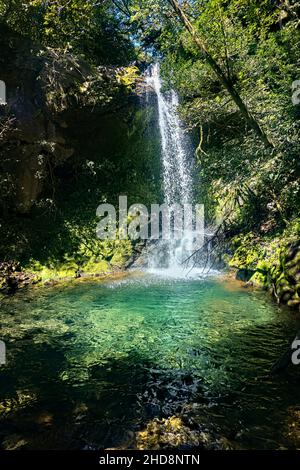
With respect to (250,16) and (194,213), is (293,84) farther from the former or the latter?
(194,213)

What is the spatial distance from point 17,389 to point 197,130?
44.4 ft

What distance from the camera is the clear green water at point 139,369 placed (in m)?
3.15

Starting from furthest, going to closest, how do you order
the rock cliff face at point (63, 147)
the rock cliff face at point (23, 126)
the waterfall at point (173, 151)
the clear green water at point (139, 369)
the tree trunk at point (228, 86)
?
the waterfall at point (173, 151), the rock cliff face at point (63, 147), the rock cliff face at point (23, 126), the tree trunk at point (228, 86), the clear green water at point (139, 369)

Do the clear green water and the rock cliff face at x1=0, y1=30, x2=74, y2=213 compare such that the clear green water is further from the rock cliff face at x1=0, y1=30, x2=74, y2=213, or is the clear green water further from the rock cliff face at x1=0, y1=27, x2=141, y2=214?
the rock cliff face at x1=0, y1=27, x2=141, y2=214

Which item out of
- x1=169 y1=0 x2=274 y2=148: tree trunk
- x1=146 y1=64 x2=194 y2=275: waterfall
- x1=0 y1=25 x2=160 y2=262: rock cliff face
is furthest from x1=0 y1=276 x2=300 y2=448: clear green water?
x1=146 y1=64 x2=194 y2=275: waterfall

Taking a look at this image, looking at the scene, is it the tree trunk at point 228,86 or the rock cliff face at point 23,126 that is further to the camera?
the rock cliff face at point 23,126

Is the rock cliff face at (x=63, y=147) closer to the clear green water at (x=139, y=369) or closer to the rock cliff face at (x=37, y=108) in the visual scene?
the rock cliff face at (x=37, y=108)

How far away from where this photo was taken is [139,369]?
4.40 meters

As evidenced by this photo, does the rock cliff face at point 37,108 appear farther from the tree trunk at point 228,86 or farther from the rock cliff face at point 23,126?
the tree trunk at point 228,86

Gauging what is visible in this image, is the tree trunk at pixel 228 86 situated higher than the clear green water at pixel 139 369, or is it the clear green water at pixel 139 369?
the tree trunk at pixel 228 86

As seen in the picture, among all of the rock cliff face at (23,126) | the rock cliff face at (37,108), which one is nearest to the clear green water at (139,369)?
the rock cliff face at (23,126)

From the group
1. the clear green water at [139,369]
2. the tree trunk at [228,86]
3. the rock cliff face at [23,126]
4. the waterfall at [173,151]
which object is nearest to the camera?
the clear green water at [139,369]

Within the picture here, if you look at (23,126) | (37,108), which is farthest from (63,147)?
(23,126)

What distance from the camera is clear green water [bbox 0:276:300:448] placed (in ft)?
10.3
